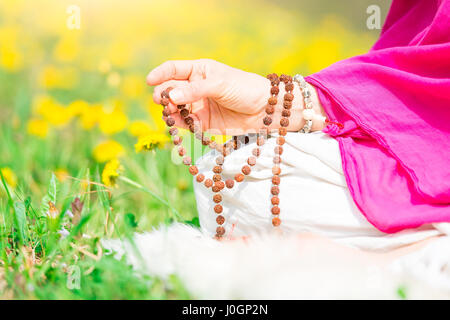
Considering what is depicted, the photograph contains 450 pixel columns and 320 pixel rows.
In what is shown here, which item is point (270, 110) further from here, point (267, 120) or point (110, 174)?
point (110, 174)

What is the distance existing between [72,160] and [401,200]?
1.26 metres

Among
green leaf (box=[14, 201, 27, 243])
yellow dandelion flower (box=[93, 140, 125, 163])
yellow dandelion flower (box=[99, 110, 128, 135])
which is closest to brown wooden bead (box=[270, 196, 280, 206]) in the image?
green leaf (box=[14, 201, 27, 243])

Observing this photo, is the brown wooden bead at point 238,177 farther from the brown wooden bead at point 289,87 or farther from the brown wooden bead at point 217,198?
the brown wooden bead at point 289,87

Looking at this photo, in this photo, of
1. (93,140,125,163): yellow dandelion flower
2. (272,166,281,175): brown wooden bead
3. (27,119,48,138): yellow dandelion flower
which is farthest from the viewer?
(27,119,48,138): yellow dandelion flower

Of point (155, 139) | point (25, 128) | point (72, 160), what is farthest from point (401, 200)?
point (25, 128)

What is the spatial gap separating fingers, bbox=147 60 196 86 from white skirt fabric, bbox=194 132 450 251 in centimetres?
19

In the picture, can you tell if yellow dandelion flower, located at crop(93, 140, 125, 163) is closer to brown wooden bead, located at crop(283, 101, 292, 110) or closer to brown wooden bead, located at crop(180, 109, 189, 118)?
brown wooden bead, located at crop(180, 109, 189, 118)

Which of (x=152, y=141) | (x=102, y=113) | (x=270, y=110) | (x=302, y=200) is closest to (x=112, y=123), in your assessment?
(x=102, y=113)

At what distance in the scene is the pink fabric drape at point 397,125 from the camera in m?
0.93

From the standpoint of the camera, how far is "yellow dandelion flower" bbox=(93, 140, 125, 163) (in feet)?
5.43

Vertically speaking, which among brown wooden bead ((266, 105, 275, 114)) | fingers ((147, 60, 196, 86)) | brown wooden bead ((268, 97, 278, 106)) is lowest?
brown wooden bead ((266, 105, 275, 114))

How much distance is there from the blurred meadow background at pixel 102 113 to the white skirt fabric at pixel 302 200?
17cm

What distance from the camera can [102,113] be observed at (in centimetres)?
178

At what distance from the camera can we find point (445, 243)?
2.78ft
